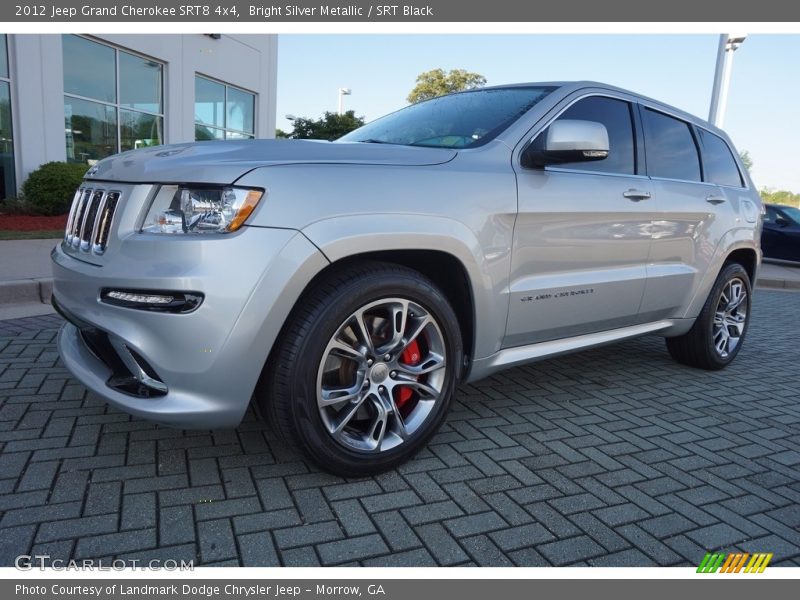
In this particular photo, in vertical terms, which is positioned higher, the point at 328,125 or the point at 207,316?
the point at 328,125

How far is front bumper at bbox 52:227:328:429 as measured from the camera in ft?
7.00

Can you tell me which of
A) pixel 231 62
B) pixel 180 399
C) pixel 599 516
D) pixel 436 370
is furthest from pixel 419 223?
pixel 231 62

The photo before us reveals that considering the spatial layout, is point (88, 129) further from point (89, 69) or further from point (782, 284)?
point (782, 284)

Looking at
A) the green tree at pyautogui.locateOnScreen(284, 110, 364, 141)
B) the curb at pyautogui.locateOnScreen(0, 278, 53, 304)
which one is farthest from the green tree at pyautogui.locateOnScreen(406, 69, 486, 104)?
the curb at pyautogui.locateOnScreen(0, 278, 53, 304)

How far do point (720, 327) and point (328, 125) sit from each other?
2086 centimetres

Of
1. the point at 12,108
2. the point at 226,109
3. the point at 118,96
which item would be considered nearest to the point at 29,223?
the point at 12,108

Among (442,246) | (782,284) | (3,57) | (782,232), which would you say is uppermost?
(3,57)

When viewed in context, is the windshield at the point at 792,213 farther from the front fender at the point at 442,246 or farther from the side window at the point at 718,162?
the front fender at the point at 442,246

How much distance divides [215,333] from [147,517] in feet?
2.42

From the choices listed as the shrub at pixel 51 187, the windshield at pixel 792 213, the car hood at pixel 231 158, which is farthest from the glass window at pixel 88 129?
the windshield at pixel 792 213

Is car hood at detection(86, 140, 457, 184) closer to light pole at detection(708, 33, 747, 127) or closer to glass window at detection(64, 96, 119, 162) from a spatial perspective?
glass window at detection(64, 96, 119, 162)

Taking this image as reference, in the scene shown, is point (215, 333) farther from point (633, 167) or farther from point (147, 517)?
point (633, 167)

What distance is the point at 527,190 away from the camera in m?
2.95

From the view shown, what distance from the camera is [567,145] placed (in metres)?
2.89
